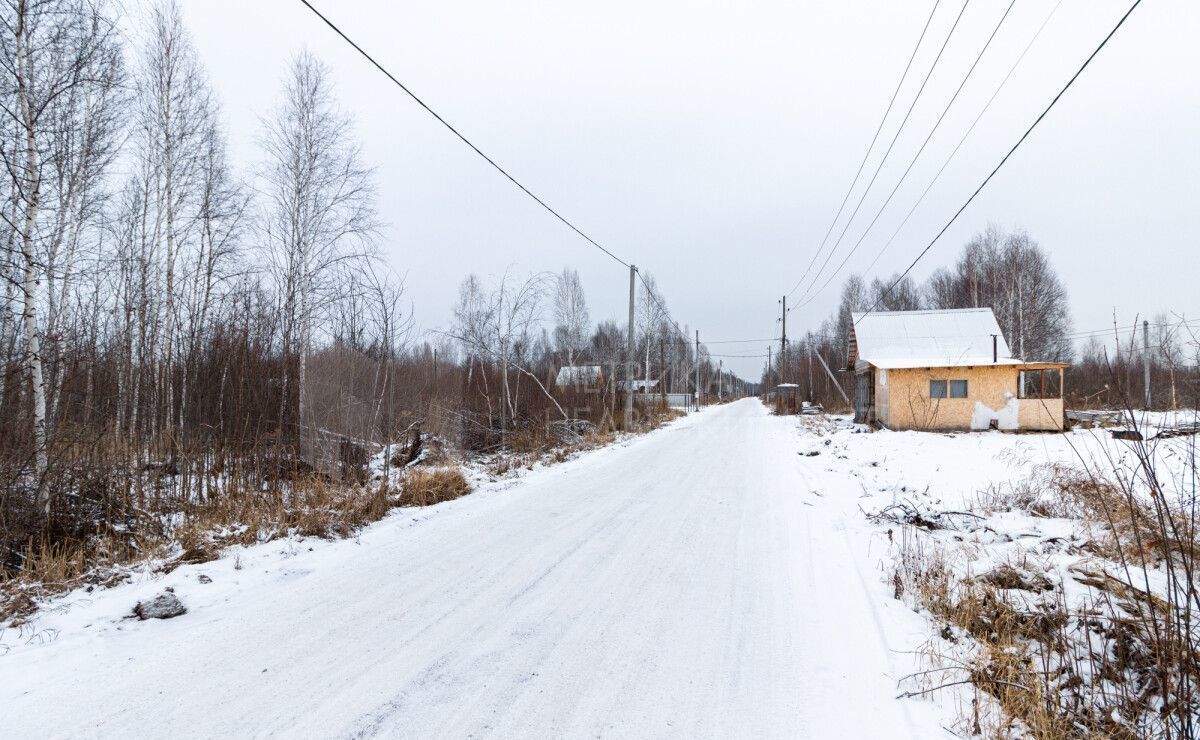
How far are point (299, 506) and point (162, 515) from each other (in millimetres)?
1287

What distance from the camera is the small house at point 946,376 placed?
18.7m

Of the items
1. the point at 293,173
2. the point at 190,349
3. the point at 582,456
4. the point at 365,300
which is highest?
the point at 293,173

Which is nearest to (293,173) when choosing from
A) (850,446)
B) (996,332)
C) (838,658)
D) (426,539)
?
(426,539)

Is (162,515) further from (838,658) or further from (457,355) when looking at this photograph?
(457,355)

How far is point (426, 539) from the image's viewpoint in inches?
219

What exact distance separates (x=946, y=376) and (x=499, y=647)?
2131cm

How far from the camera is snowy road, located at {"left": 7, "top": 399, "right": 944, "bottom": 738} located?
2.46m

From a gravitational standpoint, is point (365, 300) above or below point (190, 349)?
above

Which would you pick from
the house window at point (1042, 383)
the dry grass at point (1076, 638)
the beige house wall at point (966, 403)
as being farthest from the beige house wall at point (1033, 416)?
the dry grass at point (1076, 638)

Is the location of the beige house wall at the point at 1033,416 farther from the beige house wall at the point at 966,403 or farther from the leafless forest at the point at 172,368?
the leafless forest at the point at 172,368

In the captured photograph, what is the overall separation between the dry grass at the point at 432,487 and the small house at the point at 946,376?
57.0 feet

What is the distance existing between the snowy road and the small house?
16.7 m

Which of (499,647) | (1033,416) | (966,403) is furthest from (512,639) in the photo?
(1033,416)

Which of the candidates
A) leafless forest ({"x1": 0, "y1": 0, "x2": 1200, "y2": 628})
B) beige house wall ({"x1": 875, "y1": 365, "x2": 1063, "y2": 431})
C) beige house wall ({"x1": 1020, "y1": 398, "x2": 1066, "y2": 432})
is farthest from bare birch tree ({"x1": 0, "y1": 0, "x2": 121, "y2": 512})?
beige house wall ({"x1": 1020, "y1": 398, "x2": 1066, "y2": 432})
